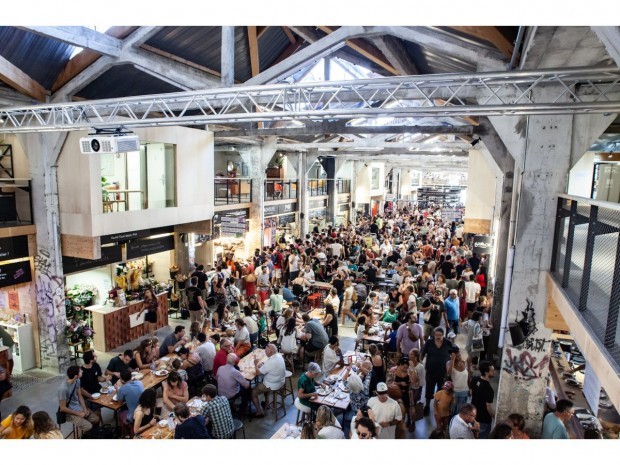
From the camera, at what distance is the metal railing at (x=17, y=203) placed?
8961 mm

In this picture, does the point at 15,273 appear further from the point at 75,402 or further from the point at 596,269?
the point at 596,269

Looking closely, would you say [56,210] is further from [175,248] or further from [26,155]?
[175,248]

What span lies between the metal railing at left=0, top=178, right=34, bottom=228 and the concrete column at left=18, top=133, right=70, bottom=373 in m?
0.16

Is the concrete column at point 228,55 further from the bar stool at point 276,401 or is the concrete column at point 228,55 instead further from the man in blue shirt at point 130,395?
the bar stool at point 276,401

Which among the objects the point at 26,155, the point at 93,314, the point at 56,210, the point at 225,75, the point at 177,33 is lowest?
the point at 93,314

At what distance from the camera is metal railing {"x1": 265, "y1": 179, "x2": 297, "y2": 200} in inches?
756

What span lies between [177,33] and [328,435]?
6683mm

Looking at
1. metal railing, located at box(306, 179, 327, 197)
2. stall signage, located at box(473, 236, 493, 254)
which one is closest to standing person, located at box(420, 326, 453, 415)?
stall signage, located at box(473, 236, 493, 254)

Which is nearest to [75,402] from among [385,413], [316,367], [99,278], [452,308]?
[316,367]

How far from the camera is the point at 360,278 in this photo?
1402 centimetres

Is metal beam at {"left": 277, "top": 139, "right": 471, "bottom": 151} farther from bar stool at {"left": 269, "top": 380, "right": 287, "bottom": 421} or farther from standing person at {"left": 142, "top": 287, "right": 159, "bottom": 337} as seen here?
bar stool at {"left": 269, "top": 380, "right": 287, "bottom": 421}

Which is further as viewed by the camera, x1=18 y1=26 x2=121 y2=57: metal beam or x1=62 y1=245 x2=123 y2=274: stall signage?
x1=62 y1=245 x2=123 y2=274: stall signage

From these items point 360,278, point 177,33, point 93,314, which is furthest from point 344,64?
point 93,314

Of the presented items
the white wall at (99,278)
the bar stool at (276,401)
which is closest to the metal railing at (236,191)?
the white wall at (99,278)
